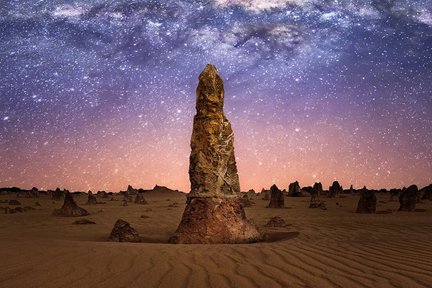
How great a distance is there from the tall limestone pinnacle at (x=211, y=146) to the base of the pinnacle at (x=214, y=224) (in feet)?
0.86

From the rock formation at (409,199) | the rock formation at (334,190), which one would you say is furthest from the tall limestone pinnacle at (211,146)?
the rock formation at (334,190)

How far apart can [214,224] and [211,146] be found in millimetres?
1861

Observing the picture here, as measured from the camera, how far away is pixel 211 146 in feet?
32.0

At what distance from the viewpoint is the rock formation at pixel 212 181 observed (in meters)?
8.95

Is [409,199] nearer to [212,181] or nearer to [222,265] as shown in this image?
[212,181]

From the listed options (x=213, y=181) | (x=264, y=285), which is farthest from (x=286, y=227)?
(x=264, y=285)

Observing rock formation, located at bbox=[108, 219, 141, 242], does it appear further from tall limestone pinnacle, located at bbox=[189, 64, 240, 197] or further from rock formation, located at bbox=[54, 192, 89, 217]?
rock formation, located at bbox=[54, 192, 89, 217]

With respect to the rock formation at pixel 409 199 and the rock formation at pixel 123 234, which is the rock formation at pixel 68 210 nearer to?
the rock formation at pixel 123 234

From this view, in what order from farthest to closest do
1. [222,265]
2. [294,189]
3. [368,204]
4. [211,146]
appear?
1. [294,189]
2. [368,204]
3. [211,146]
4. [222,265]

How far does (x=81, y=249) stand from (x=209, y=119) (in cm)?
429

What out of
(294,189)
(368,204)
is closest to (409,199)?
(368,204)

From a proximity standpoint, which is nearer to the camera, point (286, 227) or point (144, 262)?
point (144, 262)

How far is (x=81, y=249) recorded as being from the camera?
7004 millimetres

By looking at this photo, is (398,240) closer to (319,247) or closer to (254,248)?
(319,247)
